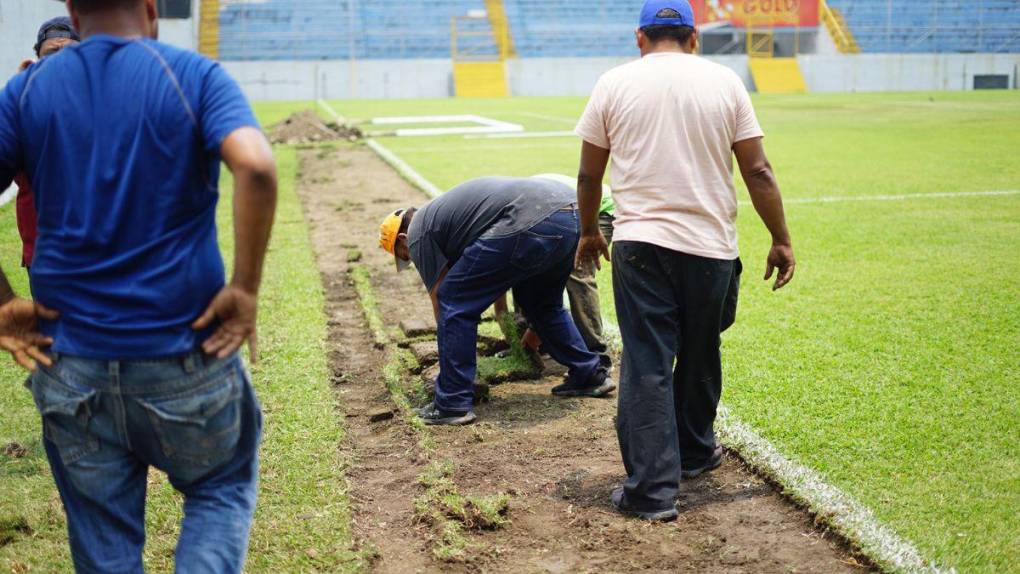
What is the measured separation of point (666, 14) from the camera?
387 cm

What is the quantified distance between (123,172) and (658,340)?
87.2 inches

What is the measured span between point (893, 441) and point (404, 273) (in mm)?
5395

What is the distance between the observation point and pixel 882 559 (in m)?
3.49

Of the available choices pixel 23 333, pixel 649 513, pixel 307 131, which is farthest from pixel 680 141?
pixel 307 131

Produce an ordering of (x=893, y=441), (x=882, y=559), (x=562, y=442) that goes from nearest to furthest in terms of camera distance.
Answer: (x=882, y=559)
(x=893, y=441)
(x=562, y=442)

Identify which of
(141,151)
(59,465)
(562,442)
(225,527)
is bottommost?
(562,442)

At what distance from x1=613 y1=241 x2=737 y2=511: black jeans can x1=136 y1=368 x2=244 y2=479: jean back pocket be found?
1.81 meters

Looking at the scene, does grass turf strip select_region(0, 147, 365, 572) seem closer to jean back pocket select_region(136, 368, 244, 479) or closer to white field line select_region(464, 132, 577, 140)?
jean back pocket select_region(136, 368, 244, 479)

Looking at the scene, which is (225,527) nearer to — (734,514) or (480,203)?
(734,514)

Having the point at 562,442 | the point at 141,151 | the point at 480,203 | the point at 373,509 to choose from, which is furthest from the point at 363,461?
the point at 141,151

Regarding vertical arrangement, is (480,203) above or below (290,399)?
above

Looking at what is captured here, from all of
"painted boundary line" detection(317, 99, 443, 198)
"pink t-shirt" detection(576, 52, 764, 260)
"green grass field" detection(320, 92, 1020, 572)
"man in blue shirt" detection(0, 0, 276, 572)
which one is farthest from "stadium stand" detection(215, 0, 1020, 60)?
"man in blue shirt" detection(0, 0, 276, 572)

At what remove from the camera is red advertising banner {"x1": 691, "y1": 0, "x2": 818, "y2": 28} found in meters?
51.3

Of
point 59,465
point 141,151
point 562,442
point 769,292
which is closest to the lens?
point 141,151
